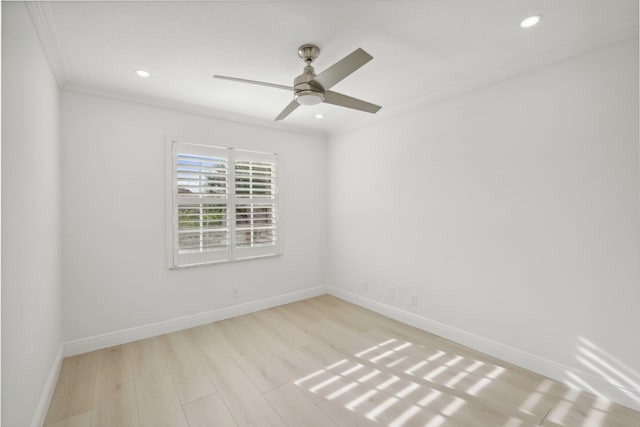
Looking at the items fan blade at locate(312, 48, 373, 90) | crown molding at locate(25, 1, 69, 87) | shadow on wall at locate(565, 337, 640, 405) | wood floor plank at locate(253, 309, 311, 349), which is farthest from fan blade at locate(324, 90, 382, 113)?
shadow on wall at locate(565, 337, 640, 405)

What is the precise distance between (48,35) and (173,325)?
2.75 m

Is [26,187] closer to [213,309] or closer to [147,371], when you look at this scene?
[147,371]

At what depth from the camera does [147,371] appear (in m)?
2.45

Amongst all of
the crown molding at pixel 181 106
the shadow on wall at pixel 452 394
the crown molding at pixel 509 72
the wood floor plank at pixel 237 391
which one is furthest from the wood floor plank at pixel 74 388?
the crown molding at pixel 509 72

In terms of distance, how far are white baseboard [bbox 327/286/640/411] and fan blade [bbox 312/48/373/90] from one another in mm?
2620

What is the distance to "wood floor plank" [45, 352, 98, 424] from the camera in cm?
198

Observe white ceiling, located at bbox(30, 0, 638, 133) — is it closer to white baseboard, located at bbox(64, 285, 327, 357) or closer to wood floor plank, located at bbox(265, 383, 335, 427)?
white baseboard, located at bbox(64, 285, 327, 357)

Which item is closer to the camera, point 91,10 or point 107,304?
point 91,10

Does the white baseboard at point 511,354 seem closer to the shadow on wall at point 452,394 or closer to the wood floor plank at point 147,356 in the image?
the shadow on wall at point 452,394

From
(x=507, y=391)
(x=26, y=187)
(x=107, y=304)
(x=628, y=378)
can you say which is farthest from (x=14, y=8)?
(x=628, y=378)

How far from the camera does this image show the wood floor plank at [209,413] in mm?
1869

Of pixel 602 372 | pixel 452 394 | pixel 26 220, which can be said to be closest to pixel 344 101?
pixel 26 220

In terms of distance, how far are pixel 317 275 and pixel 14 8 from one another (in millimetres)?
3923

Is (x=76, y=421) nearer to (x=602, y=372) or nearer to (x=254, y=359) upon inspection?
(x=254, y=359)
